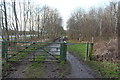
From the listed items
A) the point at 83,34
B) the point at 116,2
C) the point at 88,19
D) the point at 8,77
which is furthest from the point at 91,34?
the point at 8,77

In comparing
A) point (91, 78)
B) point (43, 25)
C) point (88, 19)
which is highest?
point (88, 19)

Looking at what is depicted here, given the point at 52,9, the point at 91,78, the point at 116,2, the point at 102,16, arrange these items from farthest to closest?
the point at 52,9, the point at 102,16, the point at 116,2, the point at 91,78

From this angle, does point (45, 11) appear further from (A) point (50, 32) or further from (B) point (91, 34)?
(B) point (91, 34)

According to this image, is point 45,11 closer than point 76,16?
Yes

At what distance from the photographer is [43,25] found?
27578 mm

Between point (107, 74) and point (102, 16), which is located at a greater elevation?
point (102, 16)

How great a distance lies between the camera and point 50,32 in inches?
1230

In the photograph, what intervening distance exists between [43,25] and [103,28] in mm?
15665

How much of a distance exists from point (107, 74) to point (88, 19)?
89.1 feet

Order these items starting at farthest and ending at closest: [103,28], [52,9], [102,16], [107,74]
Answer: [52,9] < [102,16] < [103,28] < [107,74]

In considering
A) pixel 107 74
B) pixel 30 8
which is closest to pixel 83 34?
pixel 30 8

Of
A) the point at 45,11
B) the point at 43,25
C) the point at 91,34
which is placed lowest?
the point at 91,34

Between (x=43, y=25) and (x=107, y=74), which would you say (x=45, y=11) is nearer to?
(x=43, y=25)

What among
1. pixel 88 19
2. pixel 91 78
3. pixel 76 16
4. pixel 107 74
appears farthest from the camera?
pixel 76 16
